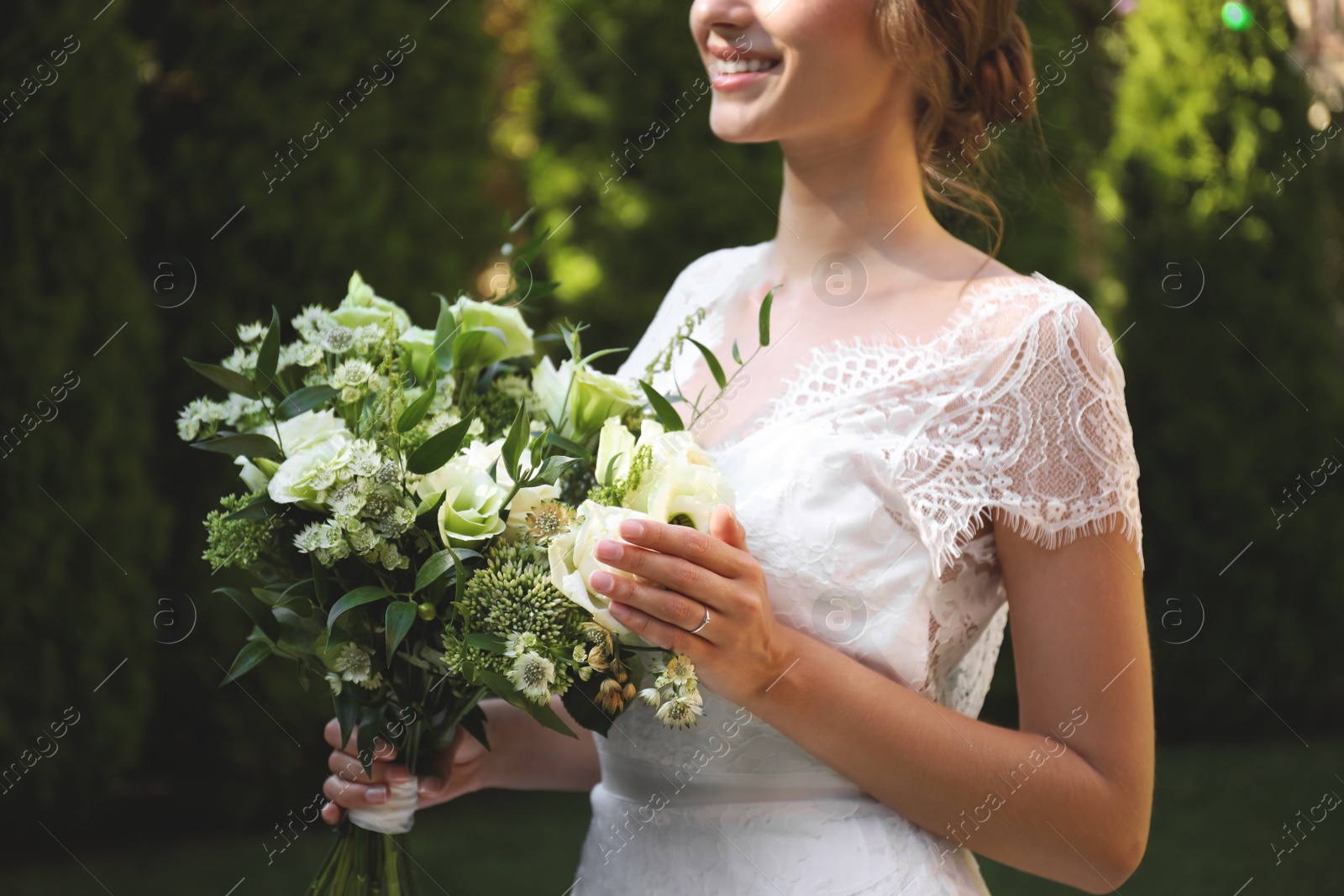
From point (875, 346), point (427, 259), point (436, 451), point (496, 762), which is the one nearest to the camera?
point (436, 451)

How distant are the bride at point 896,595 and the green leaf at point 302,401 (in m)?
0.56

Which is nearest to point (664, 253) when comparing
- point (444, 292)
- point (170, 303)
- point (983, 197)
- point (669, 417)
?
point (444, 292)

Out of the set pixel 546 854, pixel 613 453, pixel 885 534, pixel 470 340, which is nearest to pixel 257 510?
pixel 470 340

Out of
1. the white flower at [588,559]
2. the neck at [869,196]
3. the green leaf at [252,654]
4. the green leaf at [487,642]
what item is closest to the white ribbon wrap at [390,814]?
the green leaf at [252,654]

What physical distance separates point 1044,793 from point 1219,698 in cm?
540

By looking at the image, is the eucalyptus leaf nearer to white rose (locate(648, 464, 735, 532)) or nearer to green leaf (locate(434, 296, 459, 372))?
white rose (locate(648, 464, 735, 532))

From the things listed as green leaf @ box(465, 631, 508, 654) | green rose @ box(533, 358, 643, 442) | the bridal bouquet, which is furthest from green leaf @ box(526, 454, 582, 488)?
green leaf @ box(465, 631, 508, 654)

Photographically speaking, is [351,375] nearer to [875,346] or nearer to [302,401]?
[302,401]

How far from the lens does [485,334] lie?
1.84 meters

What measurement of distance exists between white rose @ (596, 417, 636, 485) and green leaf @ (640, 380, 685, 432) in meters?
0.08

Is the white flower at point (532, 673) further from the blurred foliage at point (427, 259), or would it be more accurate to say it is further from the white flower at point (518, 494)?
the blurred foliage at point (427, 259)

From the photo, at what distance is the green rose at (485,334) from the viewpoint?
6.01ft

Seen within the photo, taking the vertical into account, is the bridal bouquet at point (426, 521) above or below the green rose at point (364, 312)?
below

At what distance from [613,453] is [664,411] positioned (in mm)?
144
